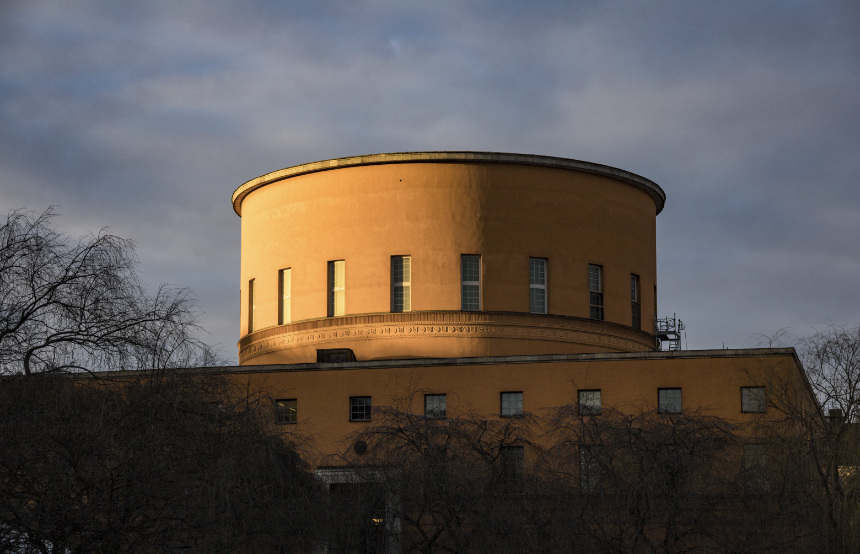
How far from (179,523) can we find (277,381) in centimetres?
1389

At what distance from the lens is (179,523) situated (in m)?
26.3

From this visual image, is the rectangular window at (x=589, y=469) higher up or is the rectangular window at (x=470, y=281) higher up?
the rectangular window at (x=470, y=281)

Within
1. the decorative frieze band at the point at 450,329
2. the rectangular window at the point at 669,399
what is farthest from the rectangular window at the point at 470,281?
the rectangular window at the point at 669,399

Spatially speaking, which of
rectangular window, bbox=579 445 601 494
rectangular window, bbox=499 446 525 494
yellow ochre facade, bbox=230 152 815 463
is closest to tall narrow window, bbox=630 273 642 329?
yellow ochre facade, bbox=230 152 815 463

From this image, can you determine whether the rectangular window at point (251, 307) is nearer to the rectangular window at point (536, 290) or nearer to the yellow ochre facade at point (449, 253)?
the yellow ochre facade at point (449, 253)

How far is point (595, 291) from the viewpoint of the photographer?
4534 cm

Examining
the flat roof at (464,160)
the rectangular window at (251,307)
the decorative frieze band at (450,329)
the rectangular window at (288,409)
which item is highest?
the flat roof at (464,160)

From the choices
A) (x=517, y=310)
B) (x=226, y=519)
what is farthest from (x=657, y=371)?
(x=226, y=519)

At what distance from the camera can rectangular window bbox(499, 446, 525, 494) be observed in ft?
93.7

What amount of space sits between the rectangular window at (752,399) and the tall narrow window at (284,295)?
16.0 meters

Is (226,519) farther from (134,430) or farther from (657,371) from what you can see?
(657,371)

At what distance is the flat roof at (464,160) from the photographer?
44.3 metres

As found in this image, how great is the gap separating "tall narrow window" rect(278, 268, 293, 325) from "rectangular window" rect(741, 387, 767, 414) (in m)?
16.0

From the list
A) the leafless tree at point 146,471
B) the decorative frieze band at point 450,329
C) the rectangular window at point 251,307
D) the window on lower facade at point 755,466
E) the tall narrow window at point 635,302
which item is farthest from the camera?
the rectangular window at point 251,307
